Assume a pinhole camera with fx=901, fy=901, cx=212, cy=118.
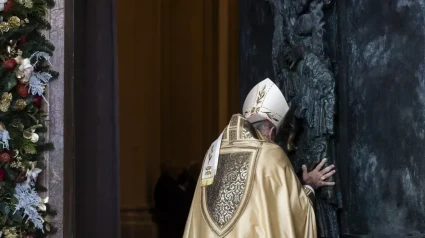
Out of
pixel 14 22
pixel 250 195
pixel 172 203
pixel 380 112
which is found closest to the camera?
pixel 250 195

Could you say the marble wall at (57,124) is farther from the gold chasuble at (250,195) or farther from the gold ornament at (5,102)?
the gold chasuble at (250,195)

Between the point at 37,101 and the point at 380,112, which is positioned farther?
the point at 37,101

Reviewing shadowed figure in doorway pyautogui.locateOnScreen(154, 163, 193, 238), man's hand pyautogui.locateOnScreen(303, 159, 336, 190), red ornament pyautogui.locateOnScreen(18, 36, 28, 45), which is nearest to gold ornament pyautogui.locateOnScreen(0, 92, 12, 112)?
red ornament pyautogui.locateOnScreen(18, 36, 28, 45)

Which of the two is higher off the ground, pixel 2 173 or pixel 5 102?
pixel 5 102

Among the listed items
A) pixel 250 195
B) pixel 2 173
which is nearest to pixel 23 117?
pixel 2 173

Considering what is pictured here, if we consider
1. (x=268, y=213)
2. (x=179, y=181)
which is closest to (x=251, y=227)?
(x=268, y=213)

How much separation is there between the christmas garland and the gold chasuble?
0.99m

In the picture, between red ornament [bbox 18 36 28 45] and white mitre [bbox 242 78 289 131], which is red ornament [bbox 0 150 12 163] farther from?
white mitre [bbox 242 78 289 131]

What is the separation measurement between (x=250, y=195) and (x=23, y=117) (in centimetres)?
148

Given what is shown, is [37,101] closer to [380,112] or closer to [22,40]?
[22,40]

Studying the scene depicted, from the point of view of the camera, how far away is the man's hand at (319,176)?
4473 mm

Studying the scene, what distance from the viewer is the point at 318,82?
14.9ft

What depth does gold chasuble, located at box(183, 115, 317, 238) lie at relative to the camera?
13.7 ft

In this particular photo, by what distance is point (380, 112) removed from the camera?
4410 mm
